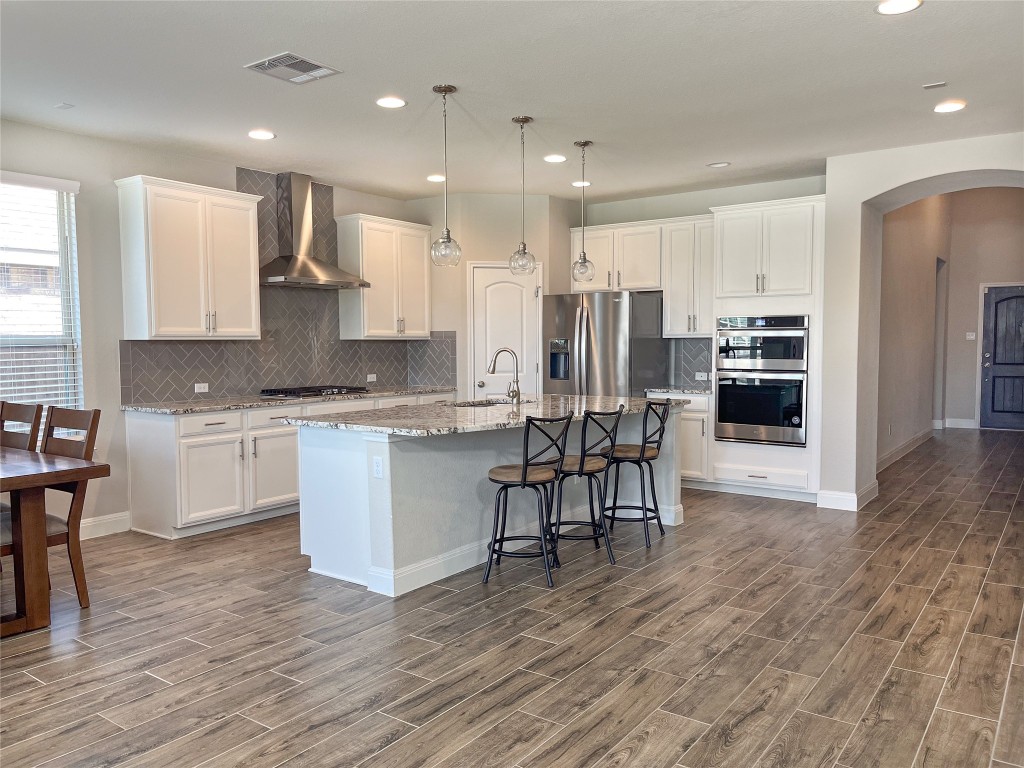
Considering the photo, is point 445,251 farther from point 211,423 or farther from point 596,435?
point 211,423

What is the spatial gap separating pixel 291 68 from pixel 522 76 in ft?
3.90

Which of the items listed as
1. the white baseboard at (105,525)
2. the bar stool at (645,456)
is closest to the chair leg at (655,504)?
the bar stool at (645,456)

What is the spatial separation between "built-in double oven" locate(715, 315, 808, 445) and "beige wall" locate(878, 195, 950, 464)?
5.78 feet

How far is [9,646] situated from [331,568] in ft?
5.07

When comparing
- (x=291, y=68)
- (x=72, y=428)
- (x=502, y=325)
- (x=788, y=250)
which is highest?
(x=291, y=68)

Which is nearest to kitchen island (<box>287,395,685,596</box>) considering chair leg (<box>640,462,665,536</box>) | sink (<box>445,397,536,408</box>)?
sink (<box>445,397,536,408</box>)

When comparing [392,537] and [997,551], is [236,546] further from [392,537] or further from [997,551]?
[997,551]

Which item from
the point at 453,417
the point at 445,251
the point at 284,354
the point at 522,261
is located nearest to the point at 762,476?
the point at 522,261

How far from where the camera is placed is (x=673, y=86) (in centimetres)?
422

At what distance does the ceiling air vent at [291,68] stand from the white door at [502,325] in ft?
11.0

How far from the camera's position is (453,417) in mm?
4348

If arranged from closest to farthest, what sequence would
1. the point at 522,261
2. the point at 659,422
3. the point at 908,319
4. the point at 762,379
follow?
the point at 522,261, the point at 659,422, the point at 762,379, the point at 908,319

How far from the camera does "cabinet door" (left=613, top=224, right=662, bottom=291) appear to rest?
23.1 ft

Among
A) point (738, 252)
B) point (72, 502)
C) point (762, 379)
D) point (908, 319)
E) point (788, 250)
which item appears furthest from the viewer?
point (908, 319)
